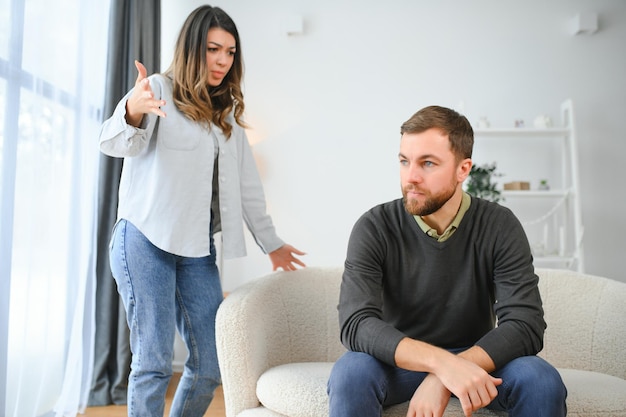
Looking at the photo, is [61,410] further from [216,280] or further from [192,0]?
[192,0]

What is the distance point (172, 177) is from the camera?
1573mm

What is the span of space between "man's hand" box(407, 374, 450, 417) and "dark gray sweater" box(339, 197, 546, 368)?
0.68 ft

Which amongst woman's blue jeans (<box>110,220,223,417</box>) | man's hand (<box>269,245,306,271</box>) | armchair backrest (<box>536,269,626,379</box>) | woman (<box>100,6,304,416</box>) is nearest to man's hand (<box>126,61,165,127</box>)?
woman (<box>100,6,304,416</box>)

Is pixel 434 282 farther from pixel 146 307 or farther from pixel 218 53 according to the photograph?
pixel 218 53

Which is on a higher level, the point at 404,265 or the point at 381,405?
the point at 404,265

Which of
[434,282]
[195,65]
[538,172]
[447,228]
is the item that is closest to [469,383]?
[434,282]

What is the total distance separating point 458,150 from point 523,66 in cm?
215

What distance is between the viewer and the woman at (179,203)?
1.52 m

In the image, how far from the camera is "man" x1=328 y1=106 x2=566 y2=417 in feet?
4.18

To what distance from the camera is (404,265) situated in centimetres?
148

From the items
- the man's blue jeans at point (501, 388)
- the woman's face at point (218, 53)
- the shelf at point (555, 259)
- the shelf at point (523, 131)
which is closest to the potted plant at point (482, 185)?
the shelf at point (523, 131)

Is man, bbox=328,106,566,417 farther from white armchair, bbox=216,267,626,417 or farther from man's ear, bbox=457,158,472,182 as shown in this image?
white armchair, bbox=216,267,626,417

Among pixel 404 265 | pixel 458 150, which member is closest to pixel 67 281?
pixel 404 265

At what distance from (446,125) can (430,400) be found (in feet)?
2.20
